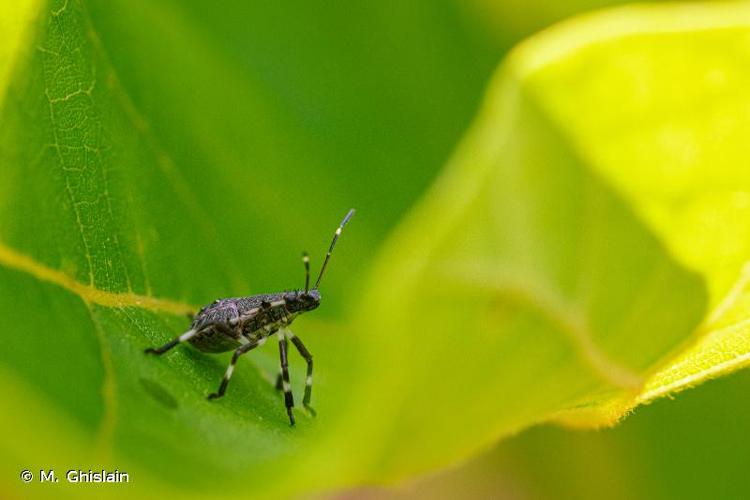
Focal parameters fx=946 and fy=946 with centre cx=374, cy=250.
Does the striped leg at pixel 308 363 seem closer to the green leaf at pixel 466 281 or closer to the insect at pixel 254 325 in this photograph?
the insect at pixel 254 325

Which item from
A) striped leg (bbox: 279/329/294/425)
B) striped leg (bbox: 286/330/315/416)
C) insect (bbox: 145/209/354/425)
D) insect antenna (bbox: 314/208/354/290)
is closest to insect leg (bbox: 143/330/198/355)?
insect (bbox: 145/209/354/425)

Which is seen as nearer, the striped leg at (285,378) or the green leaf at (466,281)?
the green leaf at (466,281)

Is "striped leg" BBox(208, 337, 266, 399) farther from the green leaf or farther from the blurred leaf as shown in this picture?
the blurred leaf

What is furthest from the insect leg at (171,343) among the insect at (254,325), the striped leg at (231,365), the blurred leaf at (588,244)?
the blurred leaf at (588,244)

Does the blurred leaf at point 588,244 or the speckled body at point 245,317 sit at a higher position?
the blurred leaf at point 588,244

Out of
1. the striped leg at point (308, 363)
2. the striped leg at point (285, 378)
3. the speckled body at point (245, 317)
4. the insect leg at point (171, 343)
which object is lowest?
the striped leg at point (308, 363)

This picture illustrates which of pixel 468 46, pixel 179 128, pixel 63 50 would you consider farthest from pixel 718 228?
pixel 468 46
